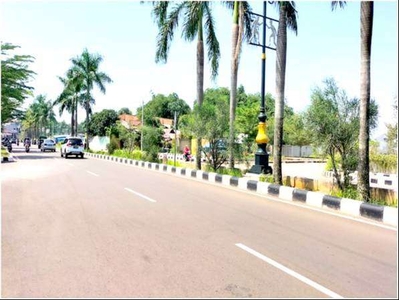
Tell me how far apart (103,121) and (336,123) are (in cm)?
5298

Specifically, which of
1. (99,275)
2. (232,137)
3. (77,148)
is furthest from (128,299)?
(77,148)

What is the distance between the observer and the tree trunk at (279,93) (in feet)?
40.7

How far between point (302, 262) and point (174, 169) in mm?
15178

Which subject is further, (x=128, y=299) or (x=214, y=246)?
(x=214, y=246)

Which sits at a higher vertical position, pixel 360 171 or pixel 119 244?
pixel 360 171

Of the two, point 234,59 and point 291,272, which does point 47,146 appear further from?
point 291,272

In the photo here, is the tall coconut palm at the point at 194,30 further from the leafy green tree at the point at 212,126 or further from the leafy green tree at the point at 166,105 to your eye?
the leafy green tree at the point at 166,105

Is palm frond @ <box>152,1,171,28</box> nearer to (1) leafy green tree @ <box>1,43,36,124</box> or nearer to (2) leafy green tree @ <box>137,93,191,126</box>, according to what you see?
(1) leafy green tree @ <box>1,43,36,124</box>

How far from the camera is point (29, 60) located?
33.4 metres

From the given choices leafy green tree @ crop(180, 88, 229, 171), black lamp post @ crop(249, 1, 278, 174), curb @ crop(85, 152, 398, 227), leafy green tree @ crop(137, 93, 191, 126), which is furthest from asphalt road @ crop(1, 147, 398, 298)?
leafy green tree @ crop(137, 93, 191, 126)

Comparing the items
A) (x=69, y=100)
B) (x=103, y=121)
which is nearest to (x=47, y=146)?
(x=69, y=100)

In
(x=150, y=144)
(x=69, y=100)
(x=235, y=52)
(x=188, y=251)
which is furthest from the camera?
(x=69, y=100)

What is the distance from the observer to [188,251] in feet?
17.1

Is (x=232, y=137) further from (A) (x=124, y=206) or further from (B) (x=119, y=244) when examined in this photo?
(B) (x=119, y=244)
